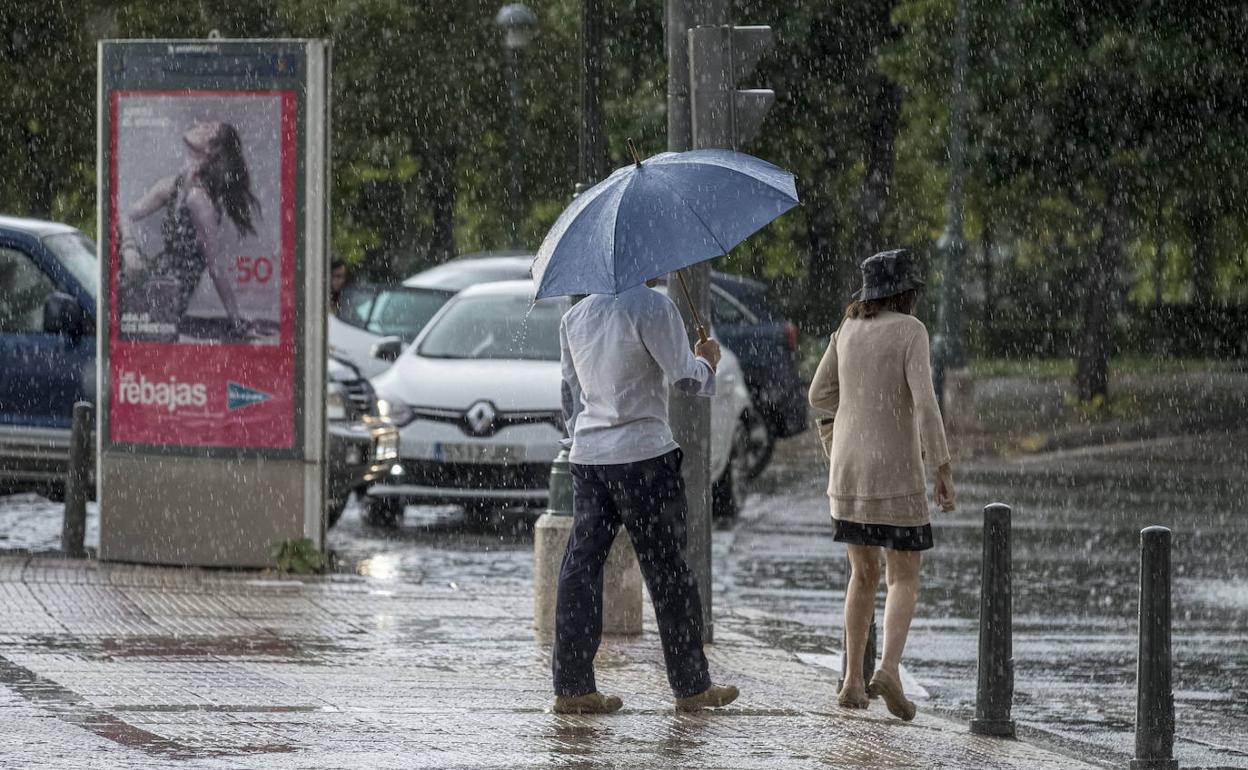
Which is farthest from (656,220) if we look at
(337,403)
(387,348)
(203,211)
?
(387,348)

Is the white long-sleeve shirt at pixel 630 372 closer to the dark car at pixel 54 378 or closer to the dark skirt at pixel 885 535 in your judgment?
the dark skirt at pixel 885 535

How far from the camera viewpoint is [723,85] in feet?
31.9

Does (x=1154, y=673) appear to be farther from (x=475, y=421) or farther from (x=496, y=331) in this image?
(x=496, y=331)

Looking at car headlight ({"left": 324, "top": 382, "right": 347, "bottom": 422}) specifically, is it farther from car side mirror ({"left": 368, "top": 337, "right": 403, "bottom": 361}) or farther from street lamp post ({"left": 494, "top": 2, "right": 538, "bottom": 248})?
street lamp post ({"left": 494, "top": 2, "right": 538, "bottom": 248})

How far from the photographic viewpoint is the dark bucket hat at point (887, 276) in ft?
25.9

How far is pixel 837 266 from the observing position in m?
48.9

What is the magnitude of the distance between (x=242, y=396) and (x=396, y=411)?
274 centimetres

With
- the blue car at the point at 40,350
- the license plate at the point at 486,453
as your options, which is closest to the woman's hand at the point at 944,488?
the license plate at the point at 486,453

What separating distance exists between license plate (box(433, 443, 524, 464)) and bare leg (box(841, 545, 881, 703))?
649 cm

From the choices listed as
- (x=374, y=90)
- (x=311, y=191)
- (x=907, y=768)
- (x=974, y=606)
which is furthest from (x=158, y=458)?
(x=374, y=90)

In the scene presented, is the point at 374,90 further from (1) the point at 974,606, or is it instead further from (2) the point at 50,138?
(1) the point at 974,606

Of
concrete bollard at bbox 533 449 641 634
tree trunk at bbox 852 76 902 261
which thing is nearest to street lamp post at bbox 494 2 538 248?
tree trunk at bbox 852 76 902 261

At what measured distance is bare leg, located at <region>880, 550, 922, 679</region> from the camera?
7883 millimetres

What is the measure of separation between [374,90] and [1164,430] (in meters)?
17.0
